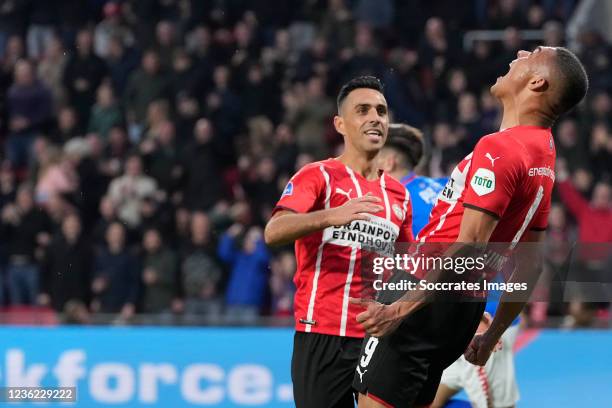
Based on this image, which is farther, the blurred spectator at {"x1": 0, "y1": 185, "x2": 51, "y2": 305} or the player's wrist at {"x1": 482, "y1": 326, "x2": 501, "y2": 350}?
the blurred spectator at {"x1": 0, "y1": 185, "x2": 51, "y2": 305}

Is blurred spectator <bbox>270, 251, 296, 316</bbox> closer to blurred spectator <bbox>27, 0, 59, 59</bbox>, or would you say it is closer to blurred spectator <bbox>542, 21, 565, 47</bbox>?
blurred spectator <bbox>542, 21, 565, 47</bbox>

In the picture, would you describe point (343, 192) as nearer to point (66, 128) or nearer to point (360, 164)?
point (360, 164)

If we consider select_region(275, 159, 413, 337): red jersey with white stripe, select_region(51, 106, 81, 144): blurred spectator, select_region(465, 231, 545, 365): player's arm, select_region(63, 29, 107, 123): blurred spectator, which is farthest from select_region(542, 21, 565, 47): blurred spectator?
select_region(465, 231, 545, 365): player's arm

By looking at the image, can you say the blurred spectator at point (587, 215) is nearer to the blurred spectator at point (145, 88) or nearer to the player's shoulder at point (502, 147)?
the blurred spectator at point (145, 88)

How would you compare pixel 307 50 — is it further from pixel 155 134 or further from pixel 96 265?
pixel 96 265

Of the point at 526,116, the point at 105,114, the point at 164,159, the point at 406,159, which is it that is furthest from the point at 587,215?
the point at 526,116

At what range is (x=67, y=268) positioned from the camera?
11.5 metres

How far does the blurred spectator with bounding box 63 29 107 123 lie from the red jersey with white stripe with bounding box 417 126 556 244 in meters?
9.61

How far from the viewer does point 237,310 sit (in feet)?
36.4

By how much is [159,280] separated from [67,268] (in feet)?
3.06

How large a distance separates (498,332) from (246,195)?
7.46m

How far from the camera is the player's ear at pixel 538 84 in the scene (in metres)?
4.66

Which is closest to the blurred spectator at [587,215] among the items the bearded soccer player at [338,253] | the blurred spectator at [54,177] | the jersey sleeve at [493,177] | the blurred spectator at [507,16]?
the blurred spectator at [507,16]

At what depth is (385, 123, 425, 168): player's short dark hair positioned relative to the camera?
22.1 ft
